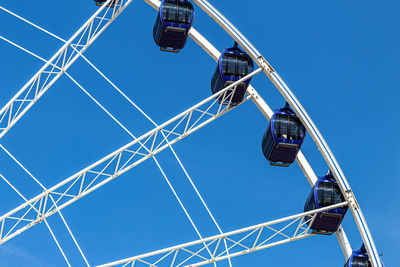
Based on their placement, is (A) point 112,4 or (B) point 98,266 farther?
(A) point 112,4

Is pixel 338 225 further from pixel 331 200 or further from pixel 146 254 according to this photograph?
pixel 146 254

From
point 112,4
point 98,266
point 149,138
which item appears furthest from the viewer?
point 112,4

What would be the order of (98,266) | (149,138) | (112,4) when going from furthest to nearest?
(112,4), (149,138), (98,266)

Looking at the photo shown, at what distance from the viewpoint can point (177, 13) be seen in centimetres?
2169

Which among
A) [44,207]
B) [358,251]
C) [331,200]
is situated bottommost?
[358,251]

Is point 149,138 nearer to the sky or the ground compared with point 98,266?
nearer to the sky

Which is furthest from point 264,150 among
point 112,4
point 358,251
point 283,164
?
point 112,4

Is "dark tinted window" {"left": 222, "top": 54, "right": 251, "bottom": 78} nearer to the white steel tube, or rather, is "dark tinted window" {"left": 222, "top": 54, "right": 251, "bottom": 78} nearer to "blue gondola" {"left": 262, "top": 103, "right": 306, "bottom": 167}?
the white steel tube

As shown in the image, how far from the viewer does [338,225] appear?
70.1 feet

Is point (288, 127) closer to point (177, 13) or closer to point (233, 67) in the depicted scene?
point (233, 67)

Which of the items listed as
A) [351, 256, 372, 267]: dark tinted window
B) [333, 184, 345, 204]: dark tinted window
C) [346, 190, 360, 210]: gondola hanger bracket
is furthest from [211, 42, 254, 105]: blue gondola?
[351, 256, 372, 267]: dark tinted window

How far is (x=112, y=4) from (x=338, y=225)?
9.10m

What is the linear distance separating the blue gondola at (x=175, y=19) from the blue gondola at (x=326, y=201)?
19.1ft

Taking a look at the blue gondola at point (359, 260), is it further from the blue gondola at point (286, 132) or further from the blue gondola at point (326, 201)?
the blue gondola at point (286, 132)
